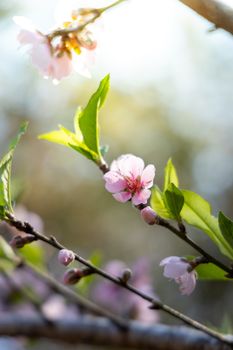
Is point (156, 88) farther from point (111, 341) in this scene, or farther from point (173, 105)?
point (111, 341)

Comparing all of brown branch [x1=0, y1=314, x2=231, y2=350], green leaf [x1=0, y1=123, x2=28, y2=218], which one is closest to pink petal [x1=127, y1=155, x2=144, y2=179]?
green leaf [x1=0, y1=123, x2=28, y2=218]

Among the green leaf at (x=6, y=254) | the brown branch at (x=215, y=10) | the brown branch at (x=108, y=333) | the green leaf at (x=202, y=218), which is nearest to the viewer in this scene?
the brown branch at (x=215, y=10)

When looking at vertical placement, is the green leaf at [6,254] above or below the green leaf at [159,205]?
below

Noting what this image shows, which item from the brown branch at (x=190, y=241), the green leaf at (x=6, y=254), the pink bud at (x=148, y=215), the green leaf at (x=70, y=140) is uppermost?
the green leaf at (x=70, y=140)

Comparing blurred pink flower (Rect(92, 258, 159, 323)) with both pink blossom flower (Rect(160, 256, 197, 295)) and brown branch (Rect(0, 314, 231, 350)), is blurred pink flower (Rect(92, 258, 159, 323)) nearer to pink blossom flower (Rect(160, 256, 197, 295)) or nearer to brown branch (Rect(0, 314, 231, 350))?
brown branch (Rect(0, 314, 231, 350))

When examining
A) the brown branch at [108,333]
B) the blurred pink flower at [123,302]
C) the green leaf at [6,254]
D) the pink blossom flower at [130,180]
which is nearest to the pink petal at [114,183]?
the pink blossom flower at [130,180]

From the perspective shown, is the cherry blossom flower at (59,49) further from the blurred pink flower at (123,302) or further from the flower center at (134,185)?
the blurred pink flower at (123,302)
